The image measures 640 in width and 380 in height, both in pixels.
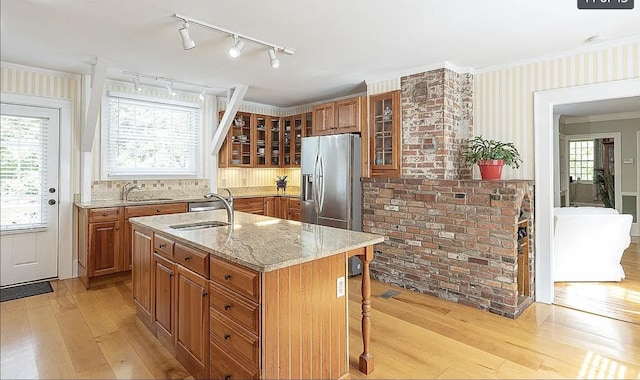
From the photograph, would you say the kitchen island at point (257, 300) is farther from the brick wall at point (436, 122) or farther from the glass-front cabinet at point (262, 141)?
the glass-front cabinet at point (262, 141)

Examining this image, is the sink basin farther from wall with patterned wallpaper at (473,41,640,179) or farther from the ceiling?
wall with patterned wallpaper at (473,41,640,179)

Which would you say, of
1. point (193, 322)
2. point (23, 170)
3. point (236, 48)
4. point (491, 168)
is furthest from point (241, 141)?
point (193, 322)

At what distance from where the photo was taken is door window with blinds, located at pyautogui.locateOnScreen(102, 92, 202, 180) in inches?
187

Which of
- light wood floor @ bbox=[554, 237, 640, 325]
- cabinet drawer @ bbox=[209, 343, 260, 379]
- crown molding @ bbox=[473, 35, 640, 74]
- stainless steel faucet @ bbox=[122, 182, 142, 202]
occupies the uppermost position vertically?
crown molding @ bbox=[473, 35, 640, 74]

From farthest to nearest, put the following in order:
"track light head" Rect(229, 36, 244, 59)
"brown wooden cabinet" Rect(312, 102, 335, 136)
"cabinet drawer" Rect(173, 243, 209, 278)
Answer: "brown wooden cabinet" Rect(312, 102, 335, 136) → "track light head" Rect(229, 36, 244, 59) → "cabinet drawer" Rect(173, 243, 209, 278)

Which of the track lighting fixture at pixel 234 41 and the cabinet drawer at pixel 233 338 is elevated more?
the track lighting fixture at pixel 234 41

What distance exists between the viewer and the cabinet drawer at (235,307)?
1.77m

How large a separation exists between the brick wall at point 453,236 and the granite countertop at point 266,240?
1.64 meters

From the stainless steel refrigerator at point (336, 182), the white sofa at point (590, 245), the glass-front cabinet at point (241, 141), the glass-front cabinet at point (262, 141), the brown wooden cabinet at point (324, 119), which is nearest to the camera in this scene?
the white sofa at point (590, 245)

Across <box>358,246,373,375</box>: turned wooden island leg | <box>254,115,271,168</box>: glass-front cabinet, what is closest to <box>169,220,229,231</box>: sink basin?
<box>358,246,373,375</box>: turned wooden island leg

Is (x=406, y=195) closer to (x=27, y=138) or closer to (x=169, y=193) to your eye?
(x=169, y=193)

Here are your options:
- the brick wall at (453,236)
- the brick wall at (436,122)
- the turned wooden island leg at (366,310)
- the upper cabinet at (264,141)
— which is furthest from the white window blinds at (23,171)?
the brick wall at (436,122)

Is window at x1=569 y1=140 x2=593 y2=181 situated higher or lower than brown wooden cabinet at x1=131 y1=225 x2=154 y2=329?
higher

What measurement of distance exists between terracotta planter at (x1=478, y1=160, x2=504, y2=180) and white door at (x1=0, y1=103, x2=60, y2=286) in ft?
16.1
